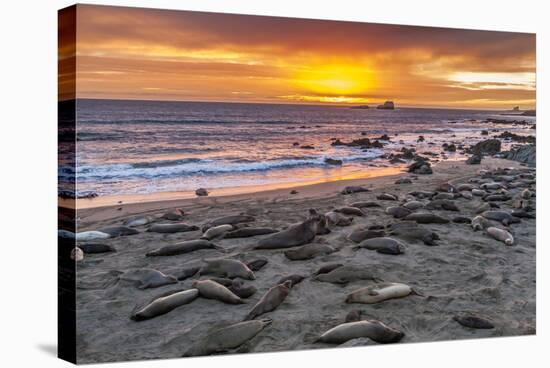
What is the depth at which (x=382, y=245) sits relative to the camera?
10281mm

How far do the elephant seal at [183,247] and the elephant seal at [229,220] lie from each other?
171mm

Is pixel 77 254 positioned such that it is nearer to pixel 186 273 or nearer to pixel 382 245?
pixel 186 273

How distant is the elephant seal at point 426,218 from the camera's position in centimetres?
1075

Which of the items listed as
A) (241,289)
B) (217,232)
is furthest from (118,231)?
(241,289)

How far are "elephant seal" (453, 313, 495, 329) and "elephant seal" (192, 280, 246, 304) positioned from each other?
9.57 ft

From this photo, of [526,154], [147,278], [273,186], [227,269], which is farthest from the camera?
[526,154]

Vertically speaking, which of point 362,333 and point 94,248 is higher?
point 94,248

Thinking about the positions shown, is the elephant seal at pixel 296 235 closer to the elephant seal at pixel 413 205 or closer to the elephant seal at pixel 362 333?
the elephant seal at pixel 362 333

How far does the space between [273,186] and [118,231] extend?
1966mm

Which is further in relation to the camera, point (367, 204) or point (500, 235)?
point (500, 235)

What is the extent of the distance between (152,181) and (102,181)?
606 mm

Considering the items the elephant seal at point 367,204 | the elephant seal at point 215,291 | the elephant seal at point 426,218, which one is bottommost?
the elephant seal at point 215,291

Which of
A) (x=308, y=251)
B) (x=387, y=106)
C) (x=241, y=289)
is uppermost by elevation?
(x=387, y=106)

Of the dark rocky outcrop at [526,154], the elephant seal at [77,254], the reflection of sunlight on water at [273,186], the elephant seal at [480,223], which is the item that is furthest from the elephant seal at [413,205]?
the elephant seal at [77,254]
